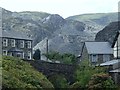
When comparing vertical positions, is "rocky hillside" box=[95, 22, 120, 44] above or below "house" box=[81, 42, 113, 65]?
above

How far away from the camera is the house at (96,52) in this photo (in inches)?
2611

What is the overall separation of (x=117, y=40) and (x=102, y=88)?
1596cm

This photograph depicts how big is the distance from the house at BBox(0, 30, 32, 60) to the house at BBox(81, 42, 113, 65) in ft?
37.7

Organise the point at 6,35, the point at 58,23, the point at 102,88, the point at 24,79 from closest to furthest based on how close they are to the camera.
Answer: the point at 24,79 → the point at 102,88 → the point at 6,35 → the point at 58,23

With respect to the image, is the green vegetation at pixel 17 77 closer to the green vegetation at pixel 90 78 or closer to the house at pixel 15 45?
the green vegetation at pixel 90 78

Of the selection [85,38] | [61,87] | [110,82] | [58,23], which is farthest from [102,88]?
[58,23]

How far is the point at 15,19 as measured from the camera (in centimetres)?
15700

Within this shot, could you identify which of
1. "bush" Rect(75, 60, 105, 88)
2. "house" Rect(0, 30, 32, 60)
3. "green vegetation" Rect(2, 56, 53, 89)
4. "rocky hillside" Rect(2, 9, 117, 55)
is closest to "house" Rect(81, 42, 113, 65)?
"house" Rect(0, 30, 32, 60)

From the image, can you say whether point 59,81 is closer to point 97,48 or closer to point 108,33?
point 97,48

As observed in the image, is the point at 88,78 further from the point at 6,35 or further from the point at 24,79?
the point at 6,35

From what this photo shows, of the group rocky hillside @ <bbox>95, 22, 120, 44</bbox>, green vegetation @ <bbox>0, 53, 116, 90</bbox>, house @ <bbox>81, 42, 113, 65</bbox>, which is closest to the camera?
green vegetation @ <bbox>0, 53, 116, 90</bbox>

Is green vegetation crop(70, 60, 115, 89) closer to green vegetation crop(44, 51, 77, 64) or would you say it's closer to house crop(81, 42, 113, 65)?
house crop(81, 42, 113, 65)

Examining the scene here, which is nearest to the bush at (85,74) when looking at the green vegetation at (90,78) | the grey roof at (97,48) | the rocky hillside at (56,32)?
the green vegetation at (90,78)

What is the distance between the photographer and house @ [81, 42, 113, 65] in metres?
66.3
